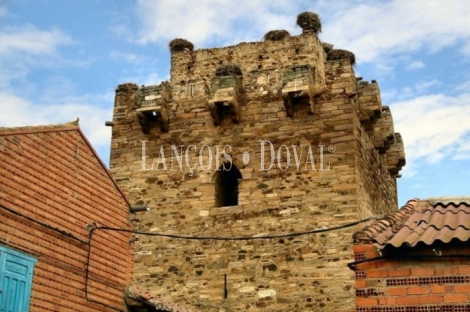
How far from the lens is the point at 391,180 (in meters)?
18.3

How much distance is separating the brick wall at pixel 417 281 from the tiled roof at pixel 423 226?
11cm

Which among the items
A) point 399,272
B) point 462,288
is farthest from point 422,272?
point 462,288

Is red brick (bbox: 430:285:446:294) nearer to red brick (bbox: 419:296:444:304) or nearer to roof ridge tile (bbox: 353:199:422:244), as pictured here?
red brick (bbox: 419:296:444:304)

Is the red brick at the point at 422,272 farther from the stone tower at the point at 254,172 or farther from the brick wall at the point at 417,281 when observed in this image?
the stone tower at the point at 254,172

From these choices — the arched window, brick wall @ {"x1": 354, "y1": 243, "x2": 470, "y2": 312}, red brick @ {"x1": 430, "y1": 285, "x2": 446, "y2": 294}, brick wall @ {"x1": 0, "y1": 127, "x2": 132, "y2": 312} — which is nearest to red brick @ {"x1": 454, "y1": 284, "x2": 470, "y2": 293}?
brick wall @ {"x1": 354, "y1": 243, "x2": 470, "y2": 312}

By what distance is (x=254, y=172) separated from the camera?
14875mm

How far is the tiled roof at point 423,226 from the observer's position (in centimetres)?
743

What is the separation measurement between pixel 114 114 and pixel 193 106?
2058 mm

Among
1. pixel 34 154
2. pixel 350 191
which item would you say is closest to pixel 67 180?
pixel 34 154

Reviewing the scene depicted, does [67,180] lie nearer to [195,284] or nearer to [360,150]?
[195,284]

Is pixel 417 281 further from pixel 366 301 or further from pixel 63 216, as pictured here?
pixel 63 216

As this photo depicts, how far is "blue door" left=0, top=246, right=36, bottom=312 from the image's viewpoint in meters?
8.70

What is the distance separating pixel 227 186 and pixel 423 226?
26.2 ft

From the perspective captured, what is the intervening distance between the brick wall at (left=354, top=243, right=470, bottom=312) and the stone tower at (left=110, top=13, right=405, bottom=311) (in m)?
5.79
